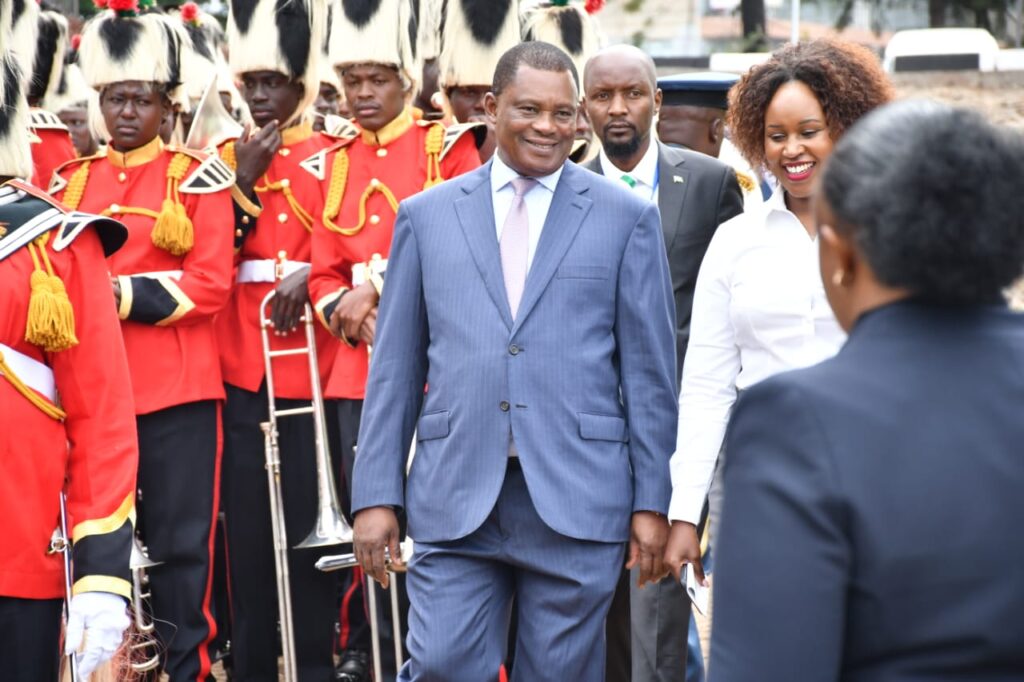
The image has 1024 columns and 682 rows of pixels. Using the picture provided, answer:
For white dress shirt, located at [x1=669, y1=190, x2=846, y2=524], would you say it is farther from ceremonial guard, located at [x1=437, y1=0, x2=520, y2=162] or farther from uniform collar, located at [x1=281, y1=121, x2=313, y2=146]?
uniform collar, located at [x1=281, y1=121, x2=313, y2=146]

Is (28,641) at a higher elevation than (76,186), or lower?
lower

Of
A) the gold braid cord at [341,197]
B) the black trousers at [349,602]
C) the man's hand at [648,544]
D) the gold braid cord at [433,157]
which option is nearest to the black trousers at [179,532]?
the black trousers at [349,602]

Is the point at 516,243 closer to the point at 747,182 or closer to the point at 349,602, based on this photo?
the point at 747,182

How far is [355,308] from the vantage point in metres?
6.30

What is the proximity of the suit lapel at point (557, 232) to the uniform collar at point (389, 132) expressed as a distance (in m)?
2.14

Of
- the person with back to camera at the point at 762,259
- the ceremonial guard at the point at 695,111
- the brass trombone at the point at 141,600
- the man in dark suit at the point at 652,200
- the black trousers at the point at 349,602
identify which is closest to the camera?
the person with back to camera at the point at 762,259

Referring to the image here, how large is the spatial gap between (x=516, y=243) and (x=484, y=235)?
0.10 m

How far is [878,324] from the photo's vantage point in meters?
2.32

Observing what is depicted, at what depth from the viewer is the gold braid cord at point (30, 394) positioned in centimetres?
418

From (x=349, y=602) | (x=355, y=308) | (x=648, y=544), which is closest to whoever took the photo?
(x=648, y=544)

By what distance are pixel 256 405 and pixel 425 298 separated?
236cm

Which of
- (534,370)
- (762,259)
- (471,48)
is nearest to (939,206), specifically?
(762,259)

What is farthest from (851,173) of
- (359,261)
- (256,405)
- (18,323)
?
(256,405)

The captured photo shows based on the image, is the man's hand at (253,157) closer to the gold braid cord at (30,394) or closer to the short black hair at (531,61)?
the short black hair at (531,61)
